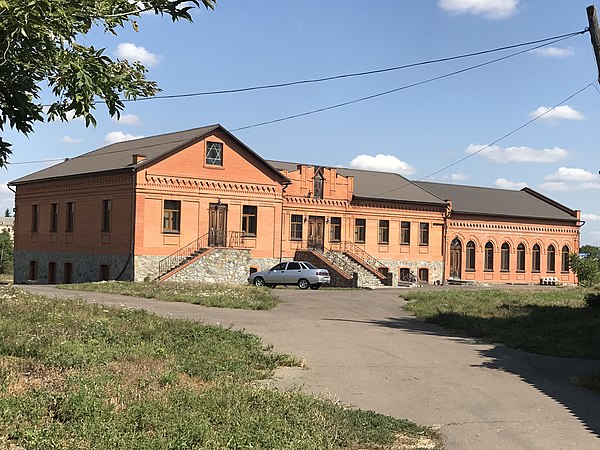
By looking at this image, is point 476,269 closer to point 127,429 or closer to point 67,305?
point 67,305

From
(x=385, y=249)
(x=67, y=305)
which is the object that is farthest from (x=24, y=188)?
(x=67, y=305)

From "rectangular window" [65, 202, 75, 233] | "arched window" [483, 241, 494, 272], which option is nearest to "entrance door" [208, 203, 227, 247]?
"rectangular window" [65, 202, 75, 233]

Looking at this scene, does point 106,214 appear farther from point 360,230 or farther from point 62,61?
point 62,61

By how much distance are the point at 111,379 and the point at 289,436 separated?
10.2 feet

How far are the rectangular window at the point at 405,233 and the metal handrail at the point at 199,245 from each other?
43.9 feet

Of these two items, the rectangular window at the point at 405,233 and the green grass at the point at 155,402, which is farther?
the rectangular window at the point at 405,233

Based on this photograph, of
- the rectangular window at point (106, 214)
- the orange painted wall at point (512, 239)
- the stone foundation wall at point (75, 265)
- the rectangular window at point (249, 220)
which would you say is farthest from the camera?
the orange painted wall at point (512, 239)

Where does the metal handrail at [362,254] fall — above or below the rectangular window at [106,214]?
below

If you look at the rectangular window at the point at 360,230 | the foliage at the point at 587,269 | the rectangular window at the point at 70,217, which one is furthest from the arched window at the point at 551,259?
the rectangular window at the point at 70,217

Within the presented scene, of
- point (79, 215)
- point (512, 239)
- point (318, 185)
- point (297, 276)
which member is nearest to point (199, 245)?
point (297, 276)

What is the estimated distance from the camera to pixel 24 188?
46.4m

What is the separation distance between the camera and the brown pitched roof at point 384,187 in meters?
49.1

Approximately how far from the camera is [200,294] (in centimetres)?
2770

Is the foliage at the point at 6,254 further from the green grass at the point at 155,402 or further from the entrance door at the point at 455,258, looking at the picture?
the green grass at the point at 155,402
